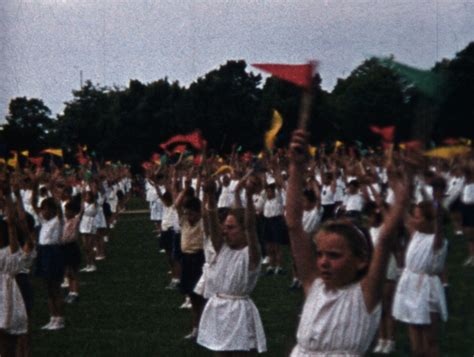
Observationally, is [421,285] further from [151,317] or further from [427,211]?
[151,317]

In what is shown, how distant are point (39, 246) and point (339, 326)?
30.9ft

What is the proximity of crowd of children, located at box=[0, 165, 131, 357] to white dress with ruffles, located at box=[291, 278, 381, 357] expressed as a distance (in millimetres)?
4657

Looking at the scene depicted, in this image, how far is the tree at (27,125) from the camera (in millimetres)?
53028

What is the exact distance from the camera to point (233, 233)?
7.75m

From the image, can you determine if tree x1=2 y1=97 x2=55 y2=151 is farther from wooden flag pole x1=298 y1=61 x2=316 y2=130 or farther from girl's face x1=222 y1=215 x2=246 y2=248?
wooden flag pole x1=298 y1=61 x2=316 y2=130

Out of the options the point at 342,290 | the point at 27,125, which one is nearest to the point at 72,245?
the point at 342,290

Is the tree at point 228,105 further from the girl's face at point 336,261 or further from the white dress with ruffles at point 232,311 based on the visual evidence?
the girl's face at point 336,261

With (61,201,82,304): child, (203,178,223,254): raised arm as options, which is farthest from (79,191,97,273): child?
(203,178,223,254): raised arm

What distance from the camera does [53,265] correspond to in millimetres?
12414

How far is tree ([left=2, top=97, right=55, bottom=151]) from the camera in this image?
53.0m

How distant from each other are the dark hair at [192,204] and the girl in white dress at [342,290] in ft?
23.2

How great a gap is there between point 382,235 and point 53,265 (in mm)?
9029

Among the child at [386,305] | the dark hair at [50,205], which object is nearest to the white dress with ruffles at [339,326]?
the child at [386,305]

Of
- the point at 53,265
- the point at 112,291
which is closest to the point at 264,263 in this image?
the point at 112,291
